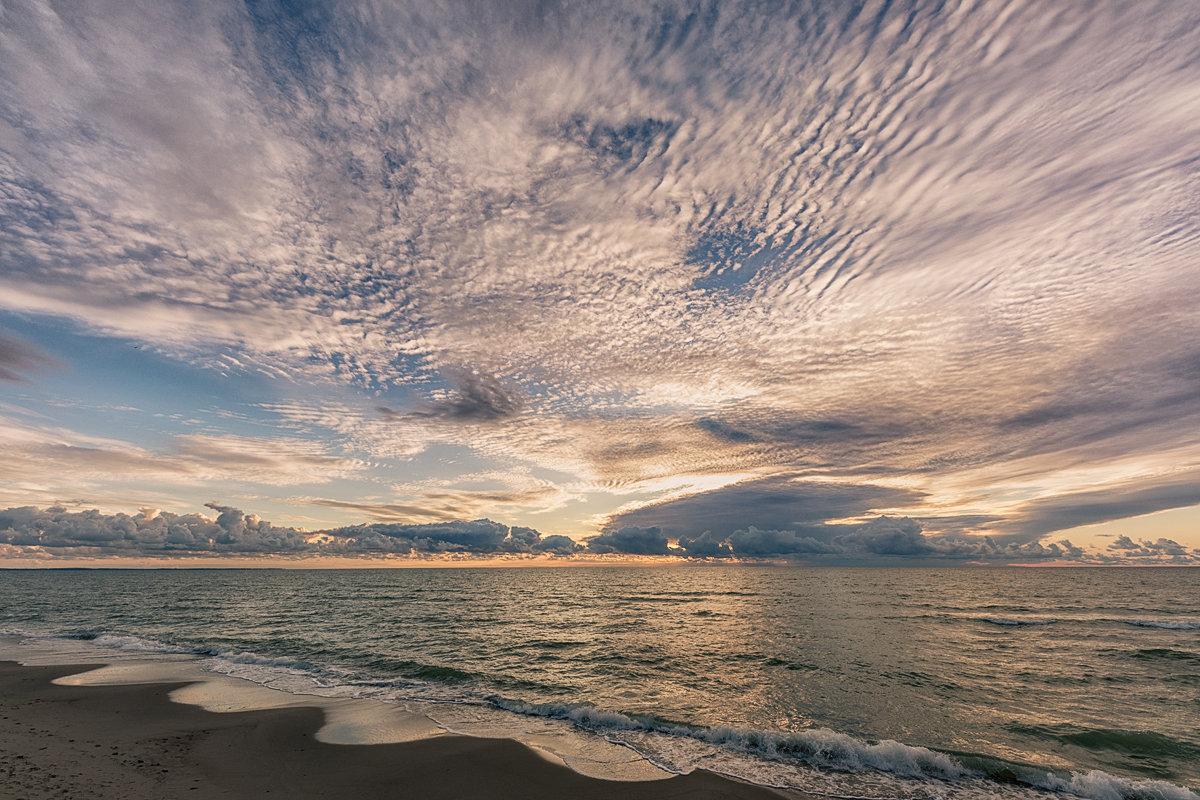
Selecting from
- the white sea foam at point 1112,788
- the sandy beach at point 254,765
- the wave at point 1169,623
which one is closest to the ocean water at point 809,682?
the white sea foam at point 1112,788

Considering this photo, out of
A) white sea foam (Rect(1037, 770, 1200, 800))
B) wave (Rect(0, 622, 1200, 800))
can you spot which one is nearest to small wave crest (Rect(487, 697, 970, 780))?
wave (Rect(0, 622, 1200, 800))

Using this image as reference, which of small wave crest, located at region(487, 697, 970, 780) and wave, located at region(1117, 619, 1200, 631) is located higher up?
wave, located at region(1117, 619, 1200, 631)

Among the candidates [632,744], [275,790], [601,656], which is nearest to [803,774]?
[632,744]

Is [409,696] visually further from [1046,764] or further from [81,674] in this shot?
[1046,764]

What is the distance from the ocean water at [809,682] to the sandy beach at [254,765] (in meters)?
2.85

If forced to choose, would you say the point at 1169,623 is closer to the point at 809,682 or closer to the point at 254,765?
the point at 809,682

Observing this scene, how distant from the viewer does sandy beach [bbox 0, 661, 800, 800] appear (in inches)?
470

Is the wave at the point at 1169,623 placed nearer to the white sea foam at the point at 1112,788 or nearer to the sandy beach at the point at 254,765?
the white sea foam at the point at 1112,788

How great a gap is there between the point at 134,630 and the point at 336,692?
3507cm

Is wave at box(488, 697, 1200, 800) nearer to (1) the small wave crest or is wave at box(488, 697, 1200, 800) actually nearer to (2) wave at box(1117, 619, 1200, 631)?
(1) the small wave crest

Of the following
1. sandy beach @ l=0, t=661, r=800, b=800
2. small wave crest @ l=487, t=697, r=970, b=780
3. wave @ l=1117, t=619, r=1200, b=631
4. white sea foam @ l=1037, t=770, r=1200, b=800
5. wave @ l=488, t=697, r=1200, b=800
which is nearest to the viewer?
sandy beach @ l=0, t=661, r=800, b=800

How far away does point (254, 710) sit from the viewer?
19.0m

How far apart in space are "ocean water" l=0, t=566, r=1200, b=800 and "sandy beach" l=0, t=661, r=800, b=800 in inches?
112

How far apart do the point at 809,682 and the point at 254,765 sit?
22.4 meters
